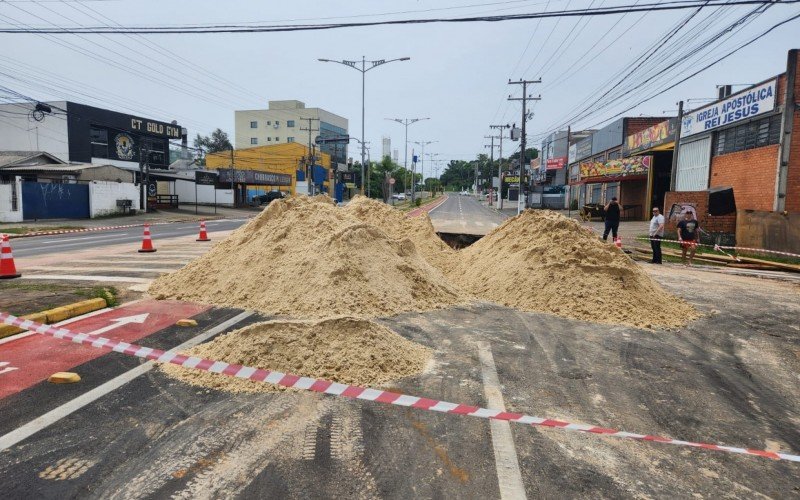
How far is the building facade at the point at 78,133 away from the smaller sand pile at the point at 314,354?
1509 inches

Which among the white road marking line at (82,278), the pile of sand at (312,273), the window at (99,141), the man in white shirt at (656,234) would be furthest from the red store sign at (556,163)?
the white road marking line at (82,278)

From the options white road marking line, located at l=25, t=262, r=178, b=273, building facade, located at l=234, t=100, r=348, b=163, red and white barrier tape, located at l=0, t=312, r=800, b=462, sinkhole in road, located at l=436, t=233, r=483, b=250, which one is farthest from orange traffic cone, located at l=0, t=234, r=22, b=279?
building facade, located at l=234, t=100, r=348, b=163

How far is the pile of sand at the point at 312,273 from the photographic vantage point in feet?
25.4

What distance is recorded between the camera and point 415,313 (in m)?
7.82

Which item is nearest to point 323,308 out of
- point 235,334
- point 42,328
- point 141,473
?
point 235,334

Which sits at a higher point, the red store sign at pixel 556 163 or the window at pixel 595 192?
the red store sign at pixel 556 163

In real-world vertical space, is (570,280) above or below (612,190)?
below

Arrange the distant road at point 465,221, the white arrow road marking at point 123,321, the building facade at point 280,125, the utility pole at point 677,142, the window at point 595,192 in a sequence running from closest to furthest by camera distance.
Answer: the white arrow road marking at point 123,321 → the utility pole at point 677,142 → the distant road at point 465,221 → the window at point 595,192 → the building facade at point 280,125

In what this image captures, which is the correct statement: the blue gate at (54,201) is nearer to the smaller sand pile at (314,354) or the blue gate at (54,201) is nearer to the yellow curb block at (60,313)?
the yellow curb block at (60,313)

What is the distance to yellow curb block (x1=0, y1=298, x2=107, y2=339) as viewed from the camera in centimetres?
620

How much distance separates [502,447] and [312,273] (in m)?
5.19

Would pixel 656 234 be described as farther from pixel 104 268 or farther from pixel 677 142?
pixel 104 268

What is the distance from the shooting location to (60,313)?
7.03m

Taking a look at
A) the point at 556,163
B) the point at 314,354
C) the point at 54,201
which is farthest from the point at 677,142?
the point at 556,163
